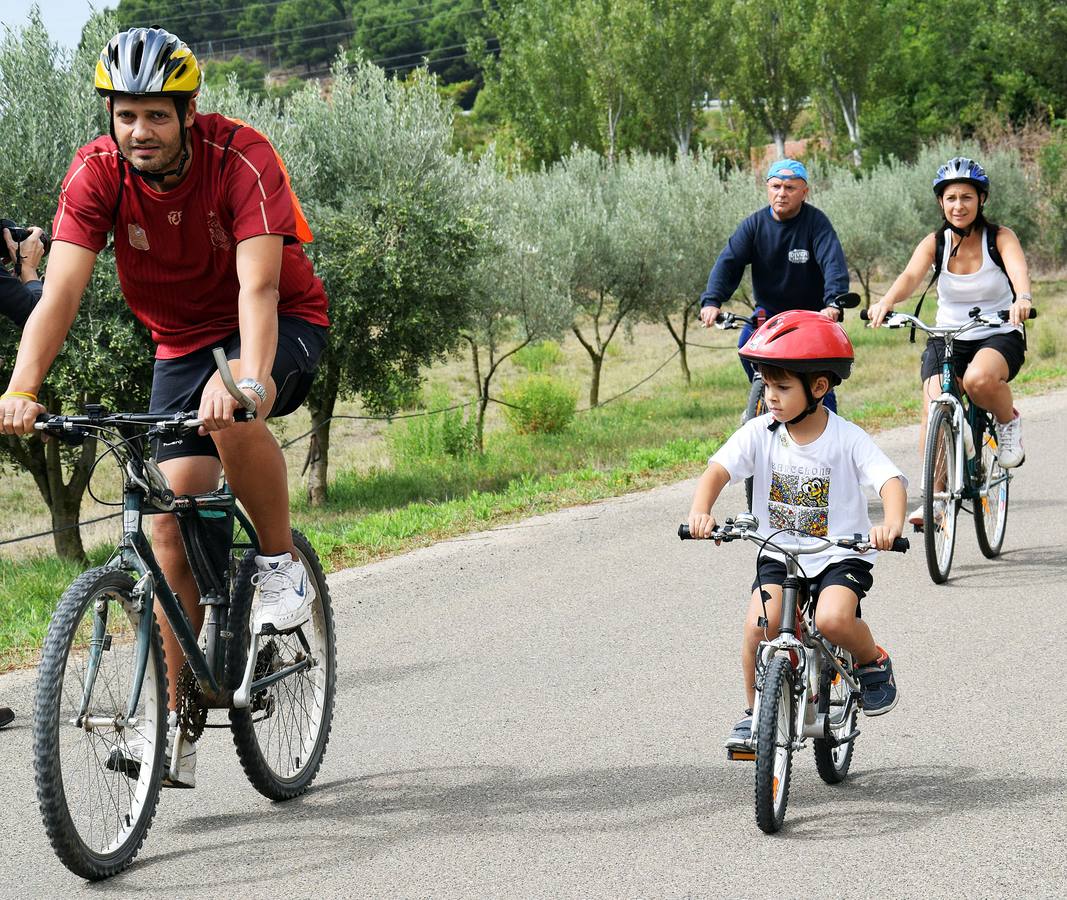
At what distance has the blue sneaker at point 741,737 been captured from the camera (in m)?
4.09

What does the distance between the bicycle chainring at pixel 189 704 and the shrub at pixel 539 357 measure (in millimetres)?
31489

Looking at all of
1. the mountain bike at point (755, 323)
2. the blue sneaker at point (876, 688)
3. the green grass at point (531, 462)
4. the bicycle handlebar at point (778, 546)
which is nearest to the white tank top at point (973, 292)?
the mountain bike at point (755, 323)

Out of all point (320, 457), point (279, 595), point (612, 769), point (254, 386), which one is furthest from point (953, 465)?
point (320, 457)

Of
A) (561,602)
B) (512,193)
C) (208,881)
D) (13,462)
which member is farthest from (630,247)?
(208,881)

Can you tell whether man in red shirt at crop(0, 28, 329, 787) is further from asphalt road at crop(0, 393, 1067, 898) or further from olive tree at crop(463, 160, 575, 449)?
olive tree at crop(463, 160, 575, 449)

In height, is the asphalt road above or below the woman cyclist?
below

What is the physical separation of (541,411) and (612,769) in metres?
17.6

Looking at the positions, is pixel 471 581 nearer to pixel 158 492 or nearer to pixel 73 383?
pixel 158 492

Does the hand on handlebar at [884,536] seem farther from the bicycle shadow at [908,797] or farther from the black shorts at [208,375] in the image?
the black shorts at [208,375]

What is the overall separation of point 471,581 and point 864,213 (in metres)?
39.1

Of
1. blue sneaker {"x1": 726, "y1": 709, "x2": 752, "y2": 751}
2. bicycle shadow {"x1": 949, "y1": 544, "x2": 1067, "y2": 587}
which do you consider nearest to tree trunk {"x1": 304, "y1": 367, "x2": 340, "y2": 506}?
bicycle shadow {"x1": 949, "y1": 544, "x2": 1067, "y2": 587}

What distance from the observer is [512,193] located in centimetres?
2747

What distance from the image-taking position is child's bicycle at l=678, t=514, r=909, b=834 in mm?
4016

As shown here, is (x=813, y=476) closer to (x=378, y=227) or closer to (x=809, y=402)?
(x=809, y=402)
